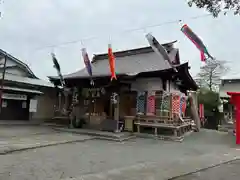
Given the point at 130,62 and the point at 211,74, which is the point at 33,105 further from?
the point at 211,74

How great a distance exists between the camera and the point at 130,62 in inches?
776

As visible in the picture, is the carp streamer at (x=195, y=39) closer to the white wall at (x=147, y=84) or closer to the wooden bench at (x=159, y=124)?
the wooden bench at (x=159, y=124)

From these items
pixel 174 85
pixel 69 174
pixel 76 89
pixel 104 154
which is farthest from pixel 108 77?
pixel 69 174

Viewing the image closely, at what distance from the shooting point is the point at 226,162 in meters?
8.23

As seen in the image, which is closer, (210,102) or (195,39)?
(195,39)

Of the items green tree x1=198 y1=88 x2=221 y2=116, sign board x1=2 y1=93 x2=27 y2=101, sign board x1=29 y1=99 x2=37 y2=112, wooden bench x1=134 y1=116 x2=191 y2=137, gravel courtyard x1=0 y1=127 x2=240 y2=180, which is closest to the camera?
gravel courtyard x1=0 y1=127 x2=240 y2=180

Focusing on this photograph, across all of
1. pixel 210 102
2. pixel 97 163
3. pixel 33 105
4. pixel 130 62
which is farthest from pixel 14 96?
pixel 210 102

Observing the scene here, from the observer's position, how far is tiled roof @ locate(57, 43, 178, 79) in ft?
57.3

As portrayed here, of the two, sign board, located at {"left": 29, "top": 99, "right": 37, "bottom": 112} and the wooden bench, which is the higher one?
sign board, located at {"left": 29, "top": 99, "right": 37, "bottom": 112}

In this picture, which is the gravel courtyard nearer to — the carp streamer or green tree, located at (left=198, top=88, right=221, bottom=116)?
the carp streamer

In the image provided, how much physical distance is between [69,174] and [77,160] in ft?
5.58

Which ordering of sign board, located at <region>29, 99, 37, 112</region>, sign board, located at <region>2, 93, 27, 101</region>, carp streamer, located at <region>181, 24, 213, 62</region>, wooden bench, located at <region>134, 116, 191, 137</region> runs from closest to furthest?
carp streamer, located at <region>181, 24, 213, 62</region> → wooden bench, located at <region>134, 116, 191, 137</region> → sign board, located at <region>2, 93, 27, 101</region> → sign board, located at <region>29, 99, 37, 112</region>

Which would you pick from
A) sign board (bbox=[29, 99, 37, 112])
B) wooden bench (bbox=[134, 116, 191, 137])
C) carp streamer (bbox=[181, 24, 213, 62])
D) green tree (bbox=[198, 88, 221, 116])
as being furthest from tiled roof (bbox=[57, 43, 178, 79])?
green tree (bbox=[198, 88, 221, 116])

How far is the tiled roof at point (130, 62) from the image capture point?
57.3 ft
